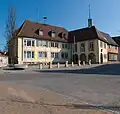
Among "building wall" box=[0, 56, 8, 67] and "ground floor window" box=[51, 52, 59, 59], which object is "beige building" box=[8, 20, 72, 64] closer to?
"ground floor window" box=[51, 52, 59, 59]

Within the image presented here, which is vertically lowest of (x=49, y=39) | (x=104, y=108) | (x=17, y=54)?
(x=104, y=108)

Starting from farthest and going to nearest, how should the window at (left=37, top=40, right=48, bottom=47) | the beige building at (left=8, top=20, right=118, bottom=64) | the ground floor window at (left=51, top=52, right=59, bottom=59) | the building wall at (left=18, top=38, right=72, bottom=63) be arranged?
the ground floor window at (left=51, top=52, right=59, bottom=59), the window at (left=37, top=40, right=48, bottom=47), the beige building at (left=8, top=20, right=118, bottom=64), the building wall at (left=18, top=38, right=72, bottom=63)

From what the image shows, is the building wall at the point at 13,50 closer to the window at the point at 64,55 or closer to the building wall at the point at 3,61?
the building wall at the point at 3,61

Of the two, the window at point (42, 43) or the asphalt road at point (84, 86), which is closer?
the asphalt road at point (84, 86)

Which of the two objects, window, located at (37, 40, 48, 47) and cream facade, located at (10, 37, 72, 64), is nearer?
cream facade, located at (10, 37, 72, 64)

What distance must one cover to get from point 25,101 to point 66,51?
50.4 m

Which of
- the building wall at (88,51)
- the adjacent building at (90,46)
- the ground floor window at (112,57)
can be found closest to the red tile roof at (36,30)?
the adjacent building at (90,46)

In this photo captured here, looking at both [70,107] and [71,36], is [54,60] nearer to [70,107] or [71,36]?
[71,36]

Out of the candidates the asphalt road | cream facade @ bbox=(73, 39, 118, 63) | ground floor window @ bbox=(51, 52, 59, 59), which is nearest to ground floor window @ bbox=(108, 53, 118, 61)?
cream facade @ bbox=(73, 39, 118, 63)

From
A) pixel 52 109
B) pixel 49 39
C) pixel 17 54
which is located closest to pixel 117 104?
pixel 52 109

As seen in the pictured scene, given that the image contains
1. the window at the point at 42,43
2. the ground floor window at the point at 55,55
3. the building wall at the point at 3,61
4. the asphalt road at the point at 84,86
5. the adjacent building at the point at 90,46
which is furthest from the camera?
the ground floor window at the point at 55,55

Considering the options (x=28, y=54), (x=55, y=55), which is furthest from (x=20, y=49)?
(x=55, y=55)

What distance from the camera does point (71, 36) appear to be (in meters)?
60.9

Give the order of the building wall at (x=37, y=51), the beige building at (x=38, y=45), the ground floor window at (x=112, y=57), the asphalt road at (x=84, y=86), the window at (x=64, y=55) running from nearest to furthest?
the asphalt road at (x=84, y=86), the building wall at (x=37, y=51), the beige building at (x=38, y=45), the window at (x=64, y=55), the ground floor window at (x=112, y=57)
